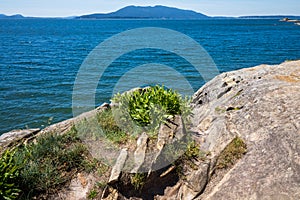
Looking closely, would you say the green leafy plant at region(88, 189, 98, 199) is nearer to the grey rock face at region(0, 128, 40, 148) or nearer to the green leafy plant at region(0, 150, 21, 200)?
the green leafy plant at region(0, 150, 21, 200)

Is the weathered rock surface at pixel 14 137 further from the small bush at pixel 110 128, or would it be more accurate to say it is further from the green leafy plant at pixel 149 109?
the green leafy plant at pixel 149 109

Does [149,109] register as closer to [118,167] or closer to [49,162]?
[118,167]

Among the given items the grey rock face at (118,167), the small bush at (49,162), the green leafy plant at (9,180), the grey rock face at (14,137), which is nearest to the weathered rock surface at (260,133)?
the grey rock face at (118,167)

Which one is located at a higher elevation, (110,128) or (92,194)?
(110,128)

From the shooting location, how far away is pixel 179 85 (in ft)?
99.6

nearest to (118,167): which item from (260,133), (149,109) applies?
(149,109)

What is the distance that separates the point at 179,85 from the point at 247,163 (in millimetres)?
23332

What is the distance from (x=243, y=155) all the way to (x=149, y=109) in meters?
3.03

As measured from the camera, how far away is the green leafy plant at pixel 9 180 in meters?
6.64

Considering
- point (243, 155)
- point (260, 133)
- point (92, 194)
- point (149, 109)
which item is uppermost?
point (149, 109)

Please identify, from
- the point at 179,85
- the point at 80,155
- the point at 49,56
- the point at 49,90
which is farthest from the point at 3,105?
the point at 49,56

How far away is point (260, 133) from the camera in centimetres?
792

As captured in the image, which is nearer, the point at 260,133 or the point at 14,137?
the point at 260,133

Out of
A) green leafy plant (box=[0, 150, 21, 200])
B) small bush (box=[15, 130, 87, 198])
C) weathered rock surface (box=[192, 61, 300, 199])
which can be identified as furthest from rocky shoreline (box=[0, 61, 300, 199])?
green leafy plant (box=[0, 150, 21, 200])
